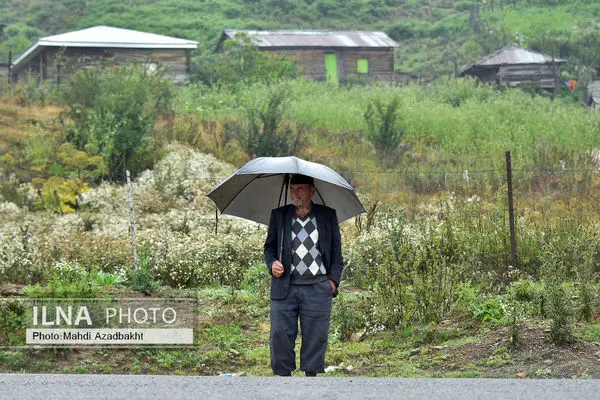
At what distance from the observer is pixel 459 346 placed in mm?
9195

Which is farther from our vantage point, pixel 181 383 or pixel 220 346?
pixel 220 346

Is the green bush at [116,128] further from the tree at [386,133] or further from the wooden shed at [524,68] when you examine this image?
the wooden shed at [524,68]

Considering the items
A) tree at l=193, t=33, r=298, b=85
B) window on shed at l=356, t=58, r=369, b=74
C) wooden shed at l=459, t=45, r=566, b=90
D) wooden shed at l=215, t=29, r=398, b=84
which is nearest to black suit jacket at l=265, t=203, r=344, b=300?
tree at l=193, t=33, r=298, b=85

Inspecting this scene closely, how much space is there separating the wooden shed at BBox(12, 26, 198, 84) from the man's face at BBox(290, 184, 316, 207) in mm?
34752

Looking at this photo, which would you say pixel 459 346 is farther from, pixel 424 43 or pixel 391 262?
pixel 424 43

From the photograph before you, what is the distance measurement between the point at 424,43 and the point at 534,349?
54.0 meters

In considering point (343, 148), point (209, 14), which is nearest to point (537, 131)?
point (343, 148)

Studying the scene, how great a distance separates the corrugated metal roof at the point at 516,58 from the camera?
44906 millimetres

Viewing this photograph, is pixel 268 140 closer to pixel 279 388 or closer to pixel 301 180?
pixel 301 180

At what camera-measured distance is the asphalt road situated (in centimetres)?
584

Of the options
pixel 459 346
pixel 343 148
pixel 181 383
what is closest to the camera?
pixel 181 383

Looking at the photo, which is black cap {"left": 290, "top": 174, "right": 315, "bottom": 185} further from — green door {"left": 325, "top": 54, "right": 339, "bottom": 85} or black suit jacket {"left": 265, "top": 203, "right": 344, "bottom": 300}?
green door {"left": 325, "top": 54, "right": 339, "bottom": 85}

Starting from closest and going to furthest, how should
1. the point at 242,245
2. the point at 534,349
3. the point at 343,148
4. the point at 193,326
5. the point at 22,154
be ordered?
1. the point at 534,349
2. the point at 193,326
3. the point at 242,245
4. the point at 22,154
5. the point at 343,148

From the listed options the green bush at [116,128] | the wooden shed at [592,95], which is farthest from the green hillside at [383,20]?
the green bush at [116,128]
